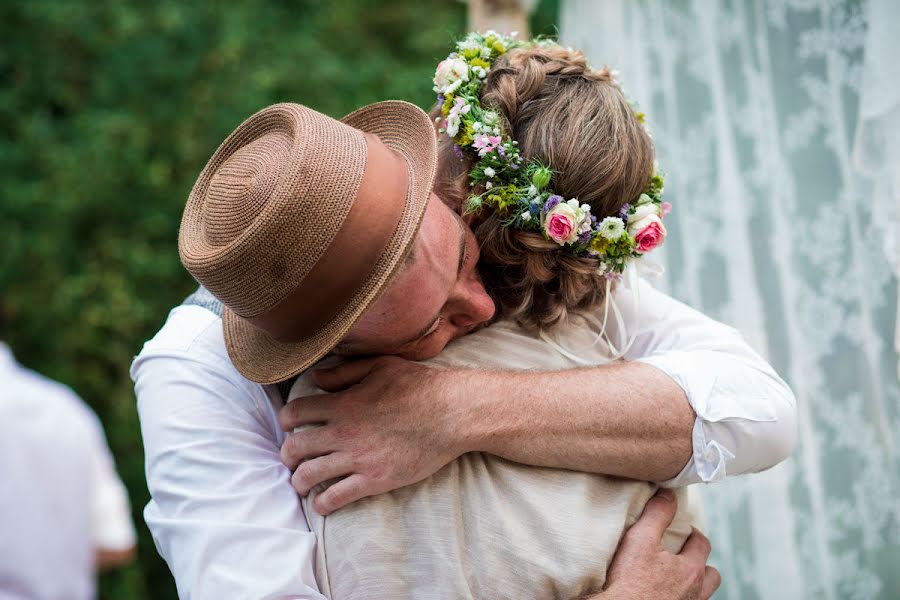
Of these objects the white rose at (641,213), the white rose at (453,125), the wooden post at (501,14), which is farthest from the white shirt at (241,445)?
→ the wooden post at (501,14)

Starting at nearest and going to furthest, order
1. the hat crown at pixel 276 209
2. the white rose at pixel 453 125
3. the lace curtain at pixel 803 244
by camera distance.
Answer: the hat crown at pixel 276 209 < the white rose at pixel 453 125 < the lace curtain at pixel 803 244

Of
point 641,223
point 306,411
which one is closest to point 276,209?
point 306,411

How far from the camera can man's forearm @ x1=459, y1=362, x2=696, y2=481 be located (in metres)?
1.93

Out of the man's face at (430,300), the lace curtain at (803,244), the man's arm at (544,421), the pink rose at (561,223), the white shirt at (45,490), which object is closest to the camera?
the man's face at (430,300)

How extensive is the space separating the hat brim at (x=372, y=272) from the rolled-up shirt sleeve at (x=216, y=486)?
0.42ft

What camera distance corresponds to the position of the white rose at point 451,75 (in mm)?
2202

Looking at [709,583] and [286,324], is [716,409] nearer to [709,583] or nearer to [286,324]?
[709,583]

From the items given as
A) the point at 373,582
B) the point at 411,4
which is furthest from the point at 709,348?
the point at 411,4

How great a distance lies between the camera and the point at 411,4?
7926mm

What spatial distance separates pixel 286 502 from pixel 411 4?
6.72 m

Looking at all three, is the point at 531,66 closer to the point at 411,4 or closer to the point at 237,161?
the point at 237,161

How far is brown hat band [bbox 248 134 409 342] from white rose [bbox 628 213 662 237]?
61 centimetres

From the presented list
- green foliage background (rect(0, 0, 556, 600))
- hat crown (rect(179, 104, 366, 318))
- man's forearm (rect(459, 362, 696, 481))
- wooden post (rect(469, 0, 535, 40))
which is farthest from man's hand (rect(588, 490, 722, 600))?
green foliage background (rect(0, 0, 556, 600))

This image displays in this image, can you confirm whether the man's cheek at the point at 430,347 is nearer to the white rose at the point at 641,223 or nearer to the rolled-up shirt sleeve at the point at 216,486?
the rolled-up shirt sleeve at the point at 216,486
